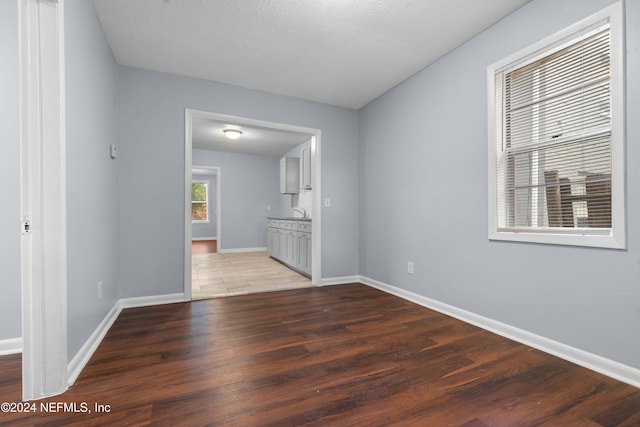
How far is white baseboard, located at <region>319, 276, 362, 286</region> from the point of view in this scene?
3.89 metres

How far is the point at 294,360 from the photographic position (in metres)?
1.83

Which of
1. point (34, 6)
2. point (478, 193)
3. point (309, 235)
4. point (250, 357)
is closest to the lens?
point (34, 6)

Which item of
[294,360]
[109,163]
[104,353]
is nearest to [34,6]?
[109,163]

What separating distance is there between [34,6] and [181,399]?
208 cm

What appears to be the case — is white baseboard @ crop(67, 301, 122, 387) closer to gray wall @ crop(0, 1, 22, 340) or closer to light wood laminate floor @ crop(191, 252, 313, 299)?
gray wall @ crop(0, 1, 22, 340)

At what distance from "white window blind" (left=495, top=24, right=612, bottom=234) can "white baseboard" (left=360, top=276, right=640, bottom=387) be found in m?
0.77

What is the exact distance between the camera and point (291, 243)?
5.09 metres

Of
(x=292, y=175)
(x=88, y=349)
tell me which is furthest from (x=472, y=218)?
(x=292, y=175)

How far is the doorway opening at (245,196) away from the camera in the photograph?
319 centimetres

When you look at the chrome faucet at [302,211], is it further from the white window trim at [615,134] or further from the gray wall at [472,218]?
the white window trim at [615,134]

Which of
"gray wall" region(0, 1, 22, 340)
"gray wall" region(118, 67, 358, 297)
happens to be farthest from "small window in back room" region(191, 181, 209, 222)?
"gray wall" region(0, 1, 22, 340)

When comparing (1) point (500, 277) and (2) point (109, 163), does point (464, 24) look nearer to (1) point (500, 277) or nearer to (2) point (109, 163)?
(1) point (500, 277)

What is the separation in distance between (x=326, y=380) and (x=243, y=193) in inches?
258

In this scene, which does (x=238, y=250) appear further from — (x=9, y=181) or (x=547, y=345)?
(x=547, y=345)
